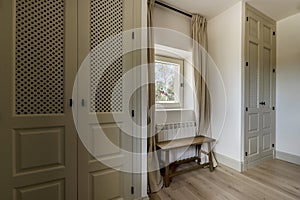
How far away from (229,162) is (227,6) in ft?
8.18

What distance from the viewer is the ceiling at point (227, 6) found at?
7.86 feet

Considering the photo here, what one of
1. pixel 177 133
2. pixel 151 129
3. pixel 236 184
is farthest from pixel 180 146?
pixel 236 184

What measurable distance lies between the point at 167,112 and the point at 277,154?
232cm

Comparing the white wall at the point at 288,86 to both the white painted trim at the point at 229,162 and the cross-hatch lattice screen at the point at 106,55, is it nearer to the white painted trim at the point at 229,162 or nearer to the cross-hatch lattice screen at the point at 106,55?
the white painted trim at the point at 229,162

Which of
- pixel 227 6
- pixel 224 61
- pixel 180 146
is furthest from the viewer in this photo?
pixel 224 61

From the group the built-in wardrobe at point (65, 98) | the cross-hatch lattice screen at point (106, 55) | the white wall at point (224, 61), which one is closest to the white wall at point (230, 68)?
the white wall at point (224, 61)

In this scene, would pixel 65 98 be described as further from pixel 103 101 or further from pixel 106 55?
pixel 106 55

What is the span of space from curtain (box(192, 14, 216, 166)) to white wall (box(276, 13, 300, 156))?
141 centimetres

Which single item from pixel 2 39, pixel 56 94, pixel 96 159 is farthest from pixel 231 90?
pixel 2 39

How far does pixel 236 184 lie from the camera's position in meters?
2.10

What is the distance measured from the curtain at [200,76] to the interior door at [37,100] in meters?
1.97

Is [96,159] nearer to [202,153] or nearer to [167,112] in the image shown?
[167,112]

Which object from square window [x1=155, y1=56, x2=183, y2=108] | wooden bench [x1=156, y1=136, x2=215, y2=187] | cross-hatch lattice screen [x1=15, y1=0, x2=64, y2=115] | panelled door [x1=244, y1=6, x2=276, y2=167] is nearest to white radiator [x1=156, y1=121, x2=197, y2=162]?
wooden bench [x1=156, y1=136, x2=215, y2=187]

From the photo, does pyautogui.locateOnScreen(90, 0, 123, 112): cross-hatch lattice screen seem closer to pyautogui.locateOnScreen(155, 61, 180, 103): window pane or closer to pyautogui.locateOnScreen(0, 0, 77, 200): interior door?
pyautogui.locateOnScreen(0, 0, 77, 200): interior door
